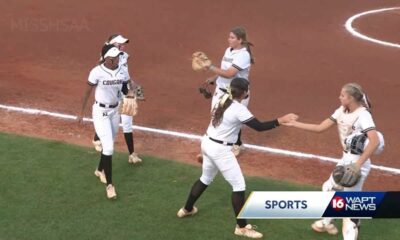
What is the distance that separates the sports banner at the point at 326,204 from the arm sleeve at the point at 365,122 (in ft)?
5.29

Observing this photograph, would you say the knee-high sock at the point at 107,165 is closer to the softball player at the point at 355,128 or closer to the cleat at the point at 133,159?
the cleat at the point at 133,159

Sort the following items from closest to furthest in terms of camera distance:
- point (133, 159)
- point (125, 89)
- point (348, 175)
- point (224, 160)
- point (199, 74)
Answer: point (348, 175)
point (224, 160)
point (125, 89)
point (133, 159)
point (199, 74)

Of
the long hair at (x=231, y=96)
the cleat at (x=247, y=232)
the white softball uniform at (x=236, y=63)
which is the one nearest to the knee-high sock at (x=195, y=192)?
the cleat at (x=247, y=232)

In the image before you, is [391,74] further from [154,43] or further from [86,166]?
[86,166]

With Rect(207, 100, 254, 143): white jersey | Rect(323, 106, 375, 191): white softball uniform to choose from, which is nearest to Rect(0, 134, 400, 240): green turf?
Rect(323, 106, 375, 191): white softball uniform

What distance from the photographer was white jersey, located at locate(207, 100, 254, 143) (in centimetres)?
673

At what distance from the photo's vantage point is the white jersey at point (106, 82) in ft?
26.0

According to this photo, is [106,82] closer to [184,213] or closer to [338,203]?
[184,213]

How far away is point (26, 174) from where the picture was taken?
8.52 metres

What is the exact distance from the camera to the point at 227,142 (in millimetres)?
6914

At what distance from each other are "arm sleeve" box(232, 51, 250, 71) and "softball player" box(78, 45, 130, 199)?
1.61 metres

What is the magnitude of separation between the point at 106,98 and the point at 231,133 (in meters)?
2.04

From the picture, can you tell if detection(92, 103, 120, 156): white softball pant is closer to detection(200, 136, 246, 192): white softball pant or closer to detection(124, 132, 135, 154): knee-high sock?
Answer: detection(124, 132, 135, 154): knee-high sock

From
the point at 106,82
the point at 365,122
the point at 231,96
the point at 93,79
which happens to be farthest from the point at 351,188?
the point at 93,79
